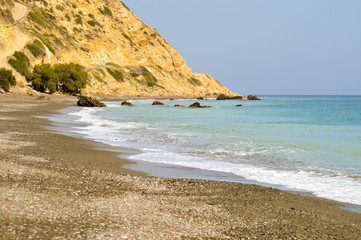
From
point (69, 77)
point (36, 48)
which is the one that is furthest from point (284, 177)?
point (36, 48)

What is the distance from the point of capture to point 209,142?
20609 mm

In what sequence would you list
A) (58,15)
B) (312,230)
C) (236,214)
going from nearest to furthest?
(312,230) < (236,214) < (58,15)

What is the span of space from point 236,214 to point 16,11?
99395 mm

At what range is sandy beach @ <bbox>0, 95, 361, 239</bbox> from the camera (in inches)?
227

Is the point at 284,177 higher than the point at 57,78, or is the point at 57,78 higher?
the point at 57,78

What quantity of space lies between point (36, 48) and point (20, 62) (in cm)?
902

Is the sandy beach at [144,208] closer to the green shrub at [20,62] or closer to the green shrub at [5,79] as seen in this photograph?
the green shrub at [5,79]

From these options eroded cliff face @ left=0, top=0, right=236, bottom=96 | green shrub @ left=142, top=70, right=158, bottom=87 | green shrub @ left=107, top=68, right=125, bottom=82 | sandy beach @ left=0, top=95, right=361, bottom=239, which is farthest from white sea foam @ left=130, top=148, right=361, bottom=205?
green shrub @ left=142, top=70, right=158, bottom=87

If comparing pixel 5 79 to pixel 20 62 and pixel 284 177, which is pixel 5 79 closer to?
pixel 20 62

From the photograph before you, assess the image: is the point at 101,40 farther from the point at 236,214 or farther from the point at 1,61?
the point at 236,214

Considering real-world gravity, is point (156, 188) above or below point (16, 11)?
A: below

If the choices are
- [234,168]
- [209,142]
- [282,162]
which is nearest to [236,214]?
[234,168]

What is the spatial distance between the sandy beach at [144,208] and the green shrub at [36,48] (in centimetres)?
6761

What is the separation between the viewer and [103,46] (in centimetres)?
12012
